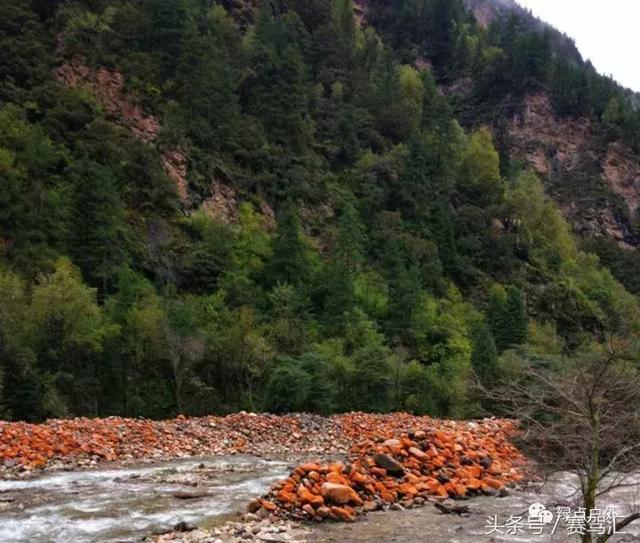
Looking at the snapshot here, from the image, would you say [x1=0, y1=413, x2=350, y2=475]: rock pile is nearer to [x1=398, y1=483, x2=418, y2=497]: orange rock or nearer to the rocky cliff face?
[x1=398, y1=483, x2=418, y2=497]: orange rock

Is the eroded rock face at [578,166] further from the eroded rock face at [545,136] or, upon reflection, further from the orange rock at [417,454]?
the orange rock at [417,454]

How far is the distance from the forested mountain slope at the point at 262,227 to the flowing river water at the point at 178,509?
10.3m

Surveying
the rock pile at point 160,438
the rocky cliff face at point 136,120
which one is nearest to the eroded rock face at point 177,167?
the rocky cliff face at point 136,120

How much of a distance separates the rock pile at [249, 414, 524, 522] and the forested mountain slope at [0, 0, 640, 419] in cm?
856

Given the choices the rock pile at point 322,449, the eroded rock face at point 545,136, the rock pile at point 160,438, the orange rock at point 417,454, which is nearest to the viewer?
the rock pile at point 322,449

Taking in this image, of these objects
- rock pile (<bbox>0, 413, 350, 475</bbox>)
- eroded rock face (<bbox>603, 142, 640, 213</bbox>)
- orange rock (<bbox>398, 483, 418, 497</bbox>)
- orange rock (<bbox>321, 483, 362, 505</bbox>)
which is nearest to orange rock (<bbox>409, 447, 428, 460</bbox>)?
orange rock (<bbox>398, 483, 418, 497</bbox>)

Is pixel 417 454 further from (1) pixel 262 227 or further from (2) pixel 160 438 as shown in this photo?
(1) pixel 262 227

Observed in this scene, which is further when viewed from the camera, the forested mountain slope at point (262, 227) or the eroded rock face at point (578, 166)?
the eroded rock face at point (578, 166)

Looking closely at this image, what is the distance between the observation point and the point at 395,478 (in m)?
14.2

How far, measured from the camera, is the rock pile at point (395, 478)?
12.3 meters

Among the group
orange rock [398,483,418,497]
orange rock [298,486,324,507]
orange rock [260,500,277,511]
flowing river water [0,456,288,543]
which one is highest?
orange rock [298,486,324,507]

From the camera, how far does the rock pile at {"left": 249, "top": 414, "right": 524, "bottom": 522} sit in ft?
40.2

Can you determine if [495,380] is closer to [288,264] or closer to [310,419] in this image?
[310,419]

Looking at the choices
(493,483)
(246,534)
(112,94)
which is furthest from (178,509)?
(112,94)
